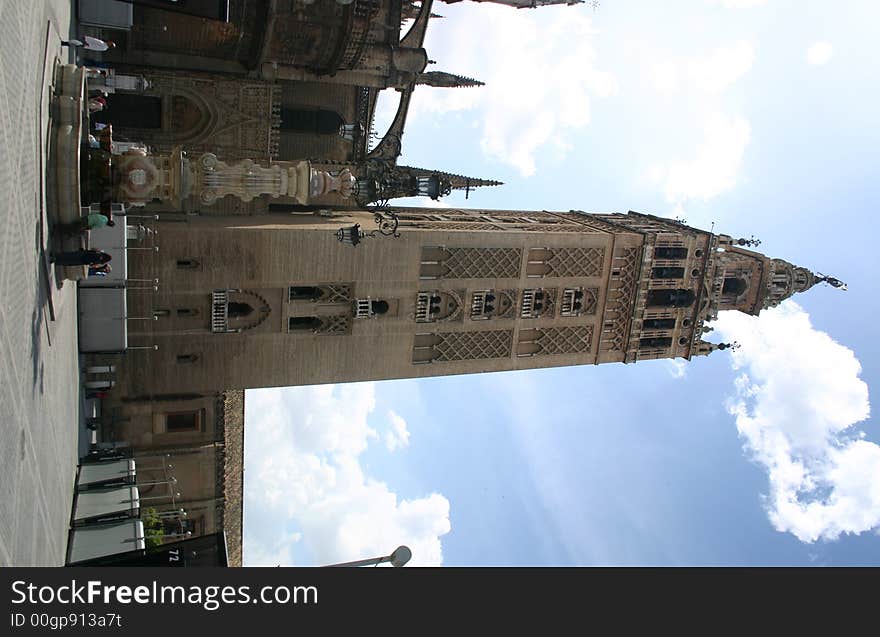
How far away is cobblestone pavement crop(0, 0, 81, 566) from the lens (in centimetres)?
932

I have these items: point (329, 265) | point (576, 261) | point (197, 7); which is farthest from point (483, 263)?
point (197, 7)

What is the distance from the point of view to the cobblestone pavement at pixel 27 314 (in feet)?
30.6

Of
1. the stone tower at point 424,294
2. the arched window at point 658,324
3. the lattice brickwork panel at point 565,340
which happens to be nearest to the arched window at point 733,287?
the stone tower at point 424,294

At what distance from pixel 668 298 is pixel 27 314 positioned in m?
24.7

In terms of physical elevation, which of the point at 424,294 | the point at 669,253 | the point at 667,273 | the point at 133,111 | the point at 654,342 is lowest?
the point at 654,342

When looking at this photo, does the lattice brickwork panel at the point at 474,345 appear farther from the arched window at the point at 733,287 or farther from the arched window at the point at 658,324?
the arched window at the point at 733,287

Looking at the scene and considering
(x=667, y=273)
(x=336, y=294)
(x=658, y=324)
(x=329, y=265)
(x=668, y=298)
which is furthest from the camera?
(x=658, y=324)

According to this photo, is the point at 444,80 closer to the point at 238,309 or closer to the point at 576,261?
the point at 576,261

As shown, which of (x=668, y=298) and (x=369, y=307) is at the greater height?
(x=668, y=298)

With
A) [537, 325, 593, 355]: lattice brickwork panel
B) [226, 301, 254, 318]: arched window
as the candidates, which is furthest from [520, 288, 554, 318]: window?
[226, 301, 254, 318]: arched window

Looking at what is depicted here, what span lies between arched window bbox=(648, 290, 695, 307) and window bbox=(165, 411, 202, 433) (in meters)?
18.7

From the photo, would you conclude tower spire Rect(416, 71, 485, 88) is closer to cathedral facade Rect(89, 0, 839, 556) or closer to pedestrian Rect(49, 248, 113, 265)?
cathedral facade Rect(89, 0, 839, 556)

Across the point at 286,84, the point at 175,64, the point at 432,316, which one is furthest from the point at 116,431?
the point at 286,84

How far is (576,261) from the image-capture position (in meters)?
27.6
